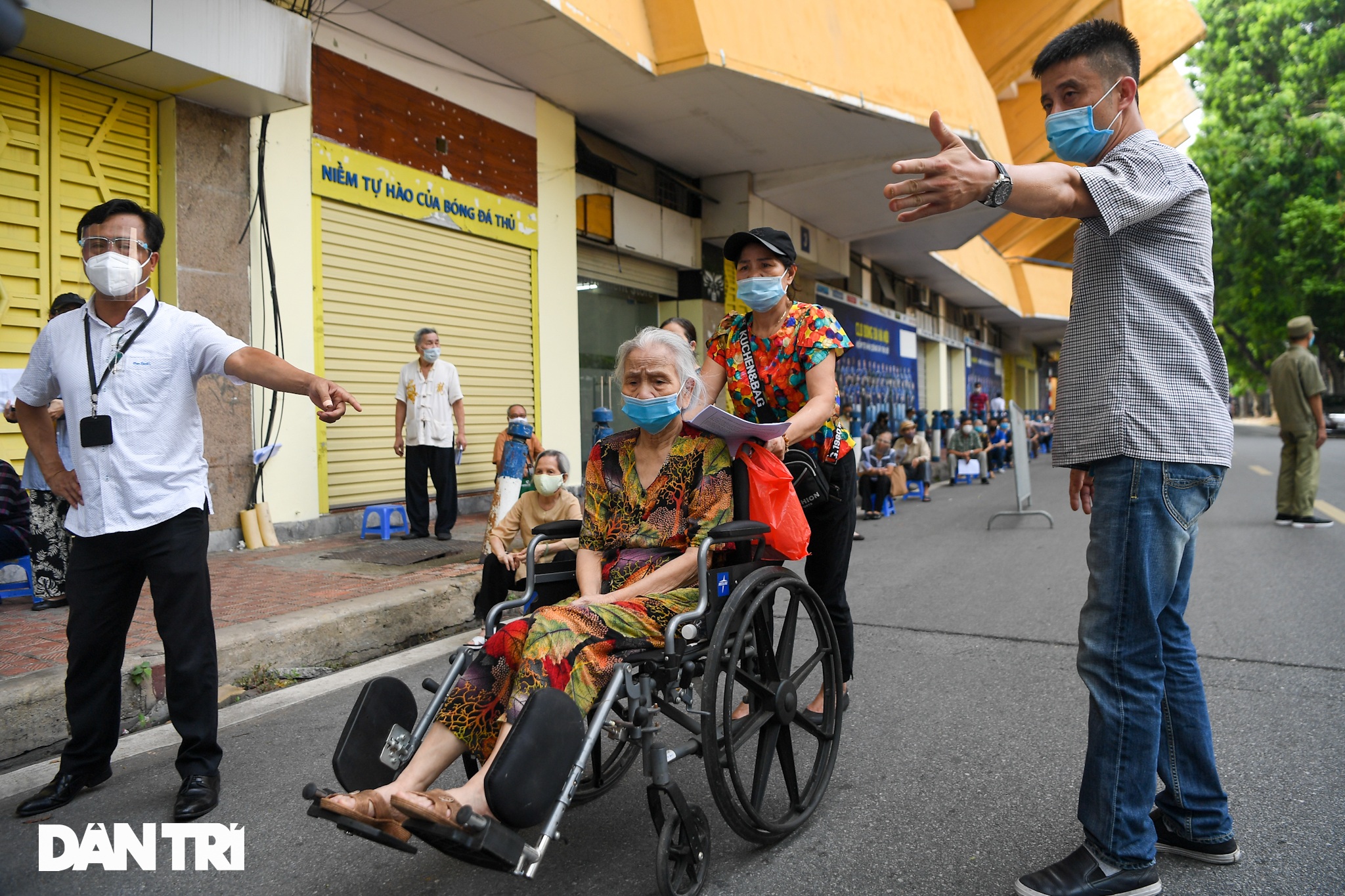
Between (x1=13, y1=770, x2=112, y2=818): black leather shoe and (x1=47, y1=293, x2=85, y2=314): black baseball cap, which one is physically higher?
(x1=47, y1=293, x2=85, y2=314): black baseball cap

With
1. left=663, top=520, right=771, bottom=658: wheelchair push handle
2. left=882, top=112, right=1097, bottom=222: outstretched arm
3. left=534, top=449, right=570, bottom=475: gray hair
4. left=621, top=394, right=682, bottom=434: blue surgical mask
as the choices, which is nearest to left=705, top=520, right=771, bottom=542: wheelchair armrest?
left=663, top=520, right=771, bottom=658: wheelchair push handle

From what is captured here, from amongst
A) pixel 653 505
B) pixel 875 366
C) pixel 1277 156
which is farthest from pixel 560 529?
pixel 1277 156

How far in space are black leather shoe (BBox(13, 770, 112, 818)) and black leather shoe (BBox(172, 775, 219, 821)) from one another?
0.33 meters

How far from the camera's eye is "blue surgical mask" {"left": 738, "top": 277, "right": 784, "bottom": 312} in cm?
336

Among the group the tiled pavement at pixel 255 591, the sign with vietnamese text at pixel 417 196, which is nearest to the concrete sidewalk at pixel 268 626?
the tiled pavement at pixel 255 591

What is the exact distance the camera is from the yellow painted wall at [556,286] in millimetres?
10516

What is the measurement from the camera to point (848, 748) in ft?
10.8

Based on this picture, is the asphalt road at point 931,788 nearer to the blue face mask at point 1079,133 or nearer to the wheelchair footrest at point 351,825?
the wheelchair footrest at point 351,825

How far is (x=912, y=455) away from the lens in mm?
13828

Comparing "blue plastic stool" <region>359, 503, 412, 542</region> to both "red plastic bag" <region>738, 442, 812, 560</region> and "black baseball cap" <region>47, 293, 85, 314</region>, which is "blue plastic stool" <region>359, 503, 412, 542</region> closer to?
"black baseball cap" <region>47, 293, 85, 314</region>

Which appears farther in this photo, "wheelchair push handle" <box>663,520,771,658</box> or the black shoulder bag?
the black shoulder bag

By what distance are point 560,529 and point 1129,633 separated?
167 cm

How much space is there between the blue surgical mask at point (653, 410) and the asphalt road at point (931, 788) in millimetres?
1228

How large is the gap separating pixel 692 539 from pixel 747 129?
10.1m
